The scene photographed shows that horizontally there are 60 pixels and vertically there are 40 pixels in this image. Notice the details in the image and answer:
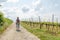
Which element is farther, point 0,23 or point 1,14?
point 1,14

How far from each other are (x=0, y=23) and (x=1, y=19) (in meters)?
1.83

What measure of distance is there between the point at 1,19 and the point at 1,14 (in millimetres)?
2107

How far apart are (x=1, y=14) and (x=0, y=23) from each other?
3.93 meters

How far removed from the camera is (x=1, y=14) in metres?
46.6

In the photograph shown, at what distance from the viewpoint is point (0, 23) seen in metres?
43.2

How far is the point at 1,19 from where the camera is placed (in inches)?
1764
